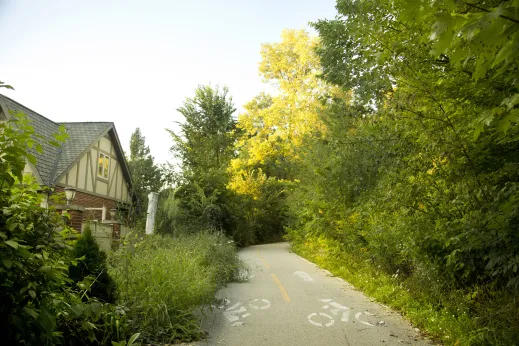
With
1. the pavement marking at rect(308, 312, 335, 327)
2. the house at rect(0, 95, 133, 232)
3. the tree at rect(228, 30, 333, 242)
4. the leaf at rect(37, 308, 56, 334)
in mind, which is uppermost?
the tree at rect(228, 30, 333, 242)

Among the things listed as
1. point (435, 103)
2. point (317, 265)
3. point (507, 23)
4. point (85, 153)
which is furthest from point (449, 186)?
point (85, 153)

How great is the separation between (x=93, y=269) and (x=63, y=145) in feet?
56.3

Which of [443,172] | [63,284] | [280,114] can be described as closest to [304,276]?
[443,172]

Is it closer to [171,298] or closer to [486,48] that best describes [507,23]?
[486,48]

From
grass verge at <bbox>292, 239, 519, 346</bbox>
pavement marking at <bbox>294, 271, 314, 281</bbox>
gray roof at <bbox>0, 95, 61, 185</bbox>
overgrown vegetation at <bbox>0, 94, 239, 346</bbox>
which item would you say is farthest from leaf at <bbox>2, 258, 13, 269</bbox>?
gray roof at <bbox>0, 95, 61, 185</bbox>

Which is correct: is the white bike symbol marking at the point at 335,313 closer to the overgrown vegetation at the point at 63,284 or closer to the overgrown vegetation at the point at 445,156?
the overgrown vegetation at the point at 445,156

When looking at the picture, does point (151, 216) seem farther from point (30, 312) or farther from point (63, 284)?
point (30, 312)

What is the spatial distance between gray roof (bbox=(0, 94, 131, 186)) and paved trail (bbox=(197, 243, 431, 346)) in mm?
10076

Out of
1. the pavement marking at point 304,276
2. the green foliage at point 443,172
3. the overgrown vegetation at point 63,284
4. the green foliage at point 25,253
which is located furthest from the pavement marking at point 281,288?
the green foliage at point 25,253

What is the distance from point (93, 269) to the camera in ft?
18.4

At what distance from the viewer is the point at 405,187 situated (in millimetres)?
6680

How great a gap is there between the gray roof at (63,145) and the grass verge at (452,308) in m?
12.6

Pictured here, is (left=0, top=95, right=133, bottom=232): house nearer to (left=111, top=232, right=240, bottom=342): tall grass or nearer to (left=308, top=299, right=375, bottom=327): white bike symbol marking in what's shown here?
(left=111, top=232, right=240, bottom=342): tall grass

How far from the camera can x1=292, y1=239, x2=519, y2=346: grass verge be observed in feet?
18.2
